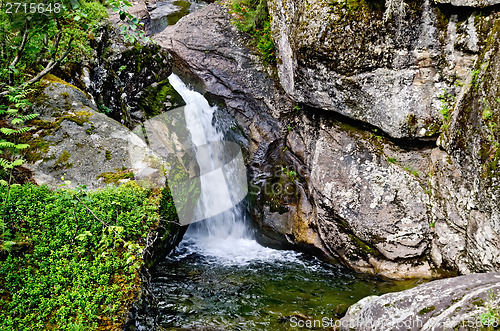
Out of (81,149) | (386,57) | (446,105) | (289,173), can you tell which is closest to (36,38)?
(81,149)

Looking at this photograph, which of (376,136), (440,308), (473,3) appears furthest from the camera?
(376,136)

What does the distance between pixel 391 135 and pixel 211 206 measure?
18.9 ft

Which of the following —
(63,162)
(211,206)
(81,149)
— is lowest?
(211,206)

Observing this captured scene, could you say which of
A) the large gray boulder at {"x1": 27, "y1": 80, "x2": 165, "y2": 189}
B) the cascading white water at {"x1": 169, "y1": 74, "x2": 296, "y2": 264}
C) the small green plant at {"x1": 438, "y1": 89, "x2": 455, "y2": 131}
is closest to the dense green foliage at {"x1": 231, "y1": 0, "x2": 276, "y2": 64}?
the cascading white water at {"x1": 169, "y1": 74, "x2": 296, "y2": 264}

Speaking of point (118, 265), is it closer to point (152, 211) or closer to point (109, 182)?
point (152, 211)

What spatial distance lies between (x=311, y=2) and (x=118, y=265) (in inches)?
262

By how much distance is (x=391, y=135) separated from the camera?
23.1ft

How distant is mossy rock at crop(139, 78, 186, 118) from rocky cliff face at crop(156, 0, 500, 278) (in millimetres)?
3431

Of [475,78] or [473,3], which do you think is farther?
[475,78]

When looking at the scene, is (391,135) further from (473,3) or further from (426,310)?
(426,310)

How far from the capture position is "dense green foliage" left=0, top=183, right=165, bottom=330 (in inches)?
123

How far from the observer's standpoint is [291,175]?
30.8ft

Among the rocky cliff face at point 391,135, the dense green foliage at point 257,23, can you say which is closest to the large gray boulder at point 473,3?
the rocky cliff face at point 391,135

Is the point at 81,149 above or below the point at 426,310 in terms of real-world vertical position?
above
